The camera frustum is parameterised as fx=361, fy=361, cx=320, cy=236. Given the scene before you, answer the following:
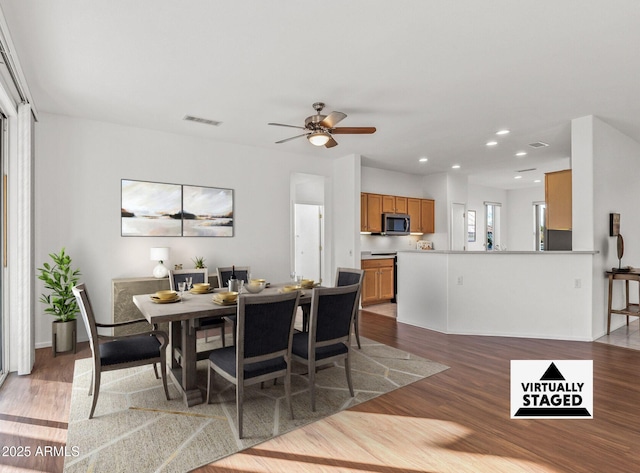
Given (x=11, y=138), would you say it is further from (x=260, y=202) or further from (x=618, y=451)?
(x=618, y=451)

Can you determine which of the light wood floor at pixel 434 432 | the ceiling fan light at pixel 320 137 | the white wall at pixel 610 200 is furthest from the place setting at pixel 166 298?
the white wall at pixel 610 200

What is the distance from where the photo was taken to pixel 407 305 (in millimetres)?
5441

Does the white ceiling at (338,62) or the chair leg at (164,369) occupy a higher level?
the white ceiling at (338,62)

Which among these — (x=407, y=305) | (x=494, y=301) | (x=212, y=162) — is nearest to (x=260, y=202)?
(x=212, y=162)

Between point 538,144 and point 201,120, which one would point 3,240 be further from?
point 538,144

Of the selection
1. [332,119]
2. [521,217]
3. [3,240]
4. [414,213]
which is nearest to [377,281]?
[414,213]

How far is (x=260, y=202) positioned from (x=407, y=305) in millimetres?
2836

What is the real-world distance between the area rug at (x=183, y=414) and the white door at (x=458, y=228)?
17.0 ft

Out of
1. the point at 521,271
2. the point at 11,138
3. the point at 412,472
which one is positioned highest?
the point at 11,138

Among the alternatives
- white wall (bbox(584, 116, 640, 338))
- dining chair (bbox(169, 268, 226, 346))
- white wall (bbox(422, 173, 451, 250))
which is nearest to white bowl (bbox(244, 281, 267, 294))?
dining chair (bbox(169, 268, 226, 346))

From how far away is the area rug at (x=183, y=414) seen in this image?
2127mm

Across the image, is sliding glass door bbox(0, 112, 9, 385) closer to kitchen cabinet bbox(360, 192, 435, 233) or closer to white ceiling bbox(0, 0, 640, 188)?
white ceiling bbox(0, 0, 640, 188)

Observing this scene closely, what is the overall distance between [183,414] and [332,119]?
2.86 m

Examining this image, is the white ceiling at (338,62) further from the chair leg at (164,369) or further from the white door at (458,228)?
the white door at (458,228)
